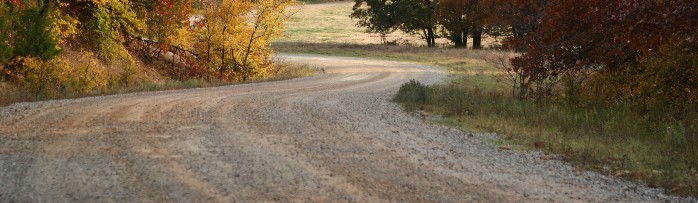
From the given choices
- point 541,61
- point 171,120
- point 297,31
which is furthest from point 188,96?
point 297,31

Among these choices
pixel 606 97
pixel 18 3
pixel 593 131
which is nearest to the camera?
pixel 593 131

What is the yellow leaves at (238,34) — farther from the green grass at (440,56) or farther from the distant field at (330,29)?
the distant field at (330,29)

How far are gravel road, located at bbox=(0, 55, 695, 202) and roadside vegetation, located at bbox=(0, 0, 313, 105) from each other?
22.7 ft

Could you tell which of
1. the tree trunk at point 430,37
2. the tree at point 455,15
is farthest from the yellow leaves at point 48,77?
the tree trunk at point 430,37

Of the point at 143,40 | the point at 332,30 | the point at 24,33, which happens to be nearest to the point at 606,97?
the point at 24,33

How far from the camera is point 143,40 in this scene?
28594 millimetres

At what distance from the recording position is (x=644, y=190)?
791cm

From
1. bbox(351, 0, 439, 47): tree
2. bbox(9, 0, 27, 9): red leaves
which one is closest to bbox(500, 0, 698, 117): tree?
bbox(9, 0, 27, 9): red leaves

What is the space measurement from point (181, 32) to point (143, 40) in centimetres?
214

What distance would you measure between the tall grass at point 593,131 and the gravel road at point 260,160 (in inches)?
18.5

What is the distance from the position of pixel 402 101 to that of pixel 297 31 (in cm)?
6169

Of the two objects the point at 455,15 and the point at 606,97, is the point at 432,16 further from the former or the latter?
the point at 606,97

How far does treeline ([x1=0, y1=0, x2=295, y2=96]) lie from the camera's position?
25.8 m

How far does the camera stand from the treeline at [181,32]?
25.8m
